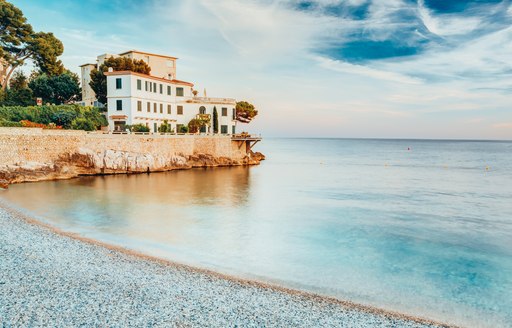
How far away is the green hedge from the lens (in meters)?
39.6

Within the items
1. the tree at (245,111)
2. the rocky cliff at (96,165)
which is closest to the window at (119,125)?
the rocky cliff at (96,165)

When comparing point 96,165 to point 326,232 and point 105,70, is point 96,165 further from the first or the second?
point 326,232

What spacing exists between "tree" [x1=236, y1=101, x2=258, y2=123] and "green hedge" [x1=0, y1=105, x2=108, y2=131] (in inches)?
986

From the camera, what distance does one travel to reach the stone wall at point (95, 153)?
3244 centimetres

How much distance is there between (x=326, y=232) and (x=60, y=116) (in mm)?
35589

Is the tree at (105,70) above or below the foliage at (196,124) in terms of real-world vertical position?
above

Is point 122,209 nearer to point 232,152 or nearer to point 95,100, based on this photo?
point 232,152

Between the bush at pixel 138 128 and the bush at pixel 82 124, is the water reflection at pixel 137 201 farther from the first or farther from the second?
the bush at pixel 82 124

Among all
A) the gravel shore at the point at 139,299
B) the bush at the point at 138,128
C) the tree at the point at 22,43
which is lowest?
the gravel shore at the point at 139,299

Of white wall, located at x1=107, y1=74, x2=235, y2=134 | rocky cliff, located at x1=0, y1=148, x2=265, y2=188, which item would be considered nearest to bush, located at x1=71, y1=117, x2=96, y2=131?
white wall, located at x1=107, y1=74, x2=235, y2=134

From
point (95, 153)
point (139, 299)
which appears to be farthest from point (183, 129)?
point (139, 299)

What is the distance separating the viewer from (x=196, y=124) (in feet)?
160

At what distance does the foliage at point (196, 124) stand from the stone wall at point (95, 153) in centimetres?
256

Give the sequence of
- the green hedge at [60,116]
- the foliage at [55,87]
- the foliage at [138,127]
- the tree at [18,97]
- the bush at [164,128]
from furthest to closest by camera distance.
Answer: the foliage at [55,87] → the tree at [18,97] → the bush at [164,128] → the foliage at [138,127] → the green hedge at [60,116]
